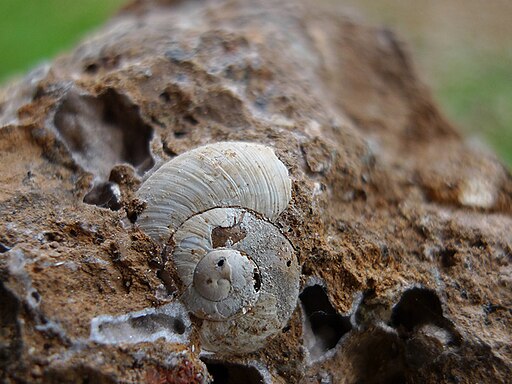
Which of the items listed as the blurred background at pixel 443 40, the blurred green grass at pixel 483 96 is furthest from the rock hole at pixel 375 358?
the blurred green grass at pixel 483 96

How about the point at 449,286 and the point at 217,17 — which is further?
the point at 217,17

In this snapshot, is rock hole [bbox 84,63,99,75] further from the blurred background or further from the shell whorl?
the blurred background

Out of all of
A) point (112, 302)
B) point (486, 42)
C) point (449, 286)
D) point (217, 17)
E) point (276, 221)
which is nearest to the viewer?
point (112, 302)

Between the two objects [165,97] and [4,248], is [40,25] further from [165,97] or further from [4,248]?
[4,248]

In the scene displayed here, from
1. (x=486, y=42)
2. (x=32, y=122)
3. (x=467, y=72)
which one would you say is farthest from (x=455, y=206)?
(x=486, y=42)

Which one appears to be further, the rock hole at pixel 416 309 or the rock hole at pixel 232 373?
the rock hole at pixel 416 309

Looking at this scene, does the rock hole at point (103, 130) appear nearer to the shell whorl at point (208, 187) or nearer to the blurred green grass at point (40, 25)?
the shell whorl at point (208, 187)

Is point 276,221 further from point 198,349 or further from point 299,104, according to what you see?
point 299,104
